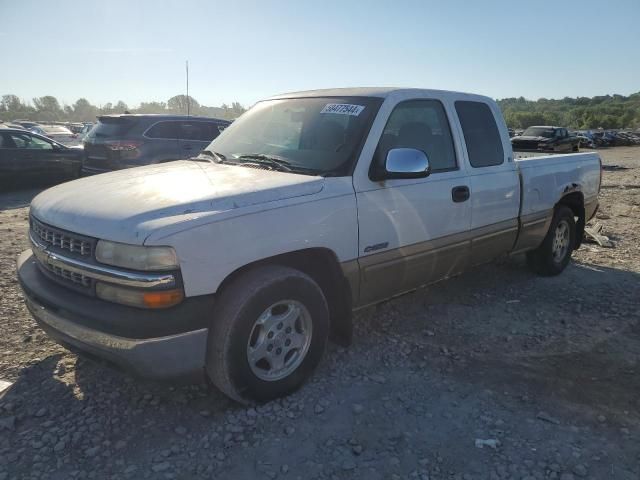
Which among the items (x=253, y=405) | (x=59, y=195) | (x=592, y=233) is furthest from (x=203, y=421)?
(x=592, y=233)

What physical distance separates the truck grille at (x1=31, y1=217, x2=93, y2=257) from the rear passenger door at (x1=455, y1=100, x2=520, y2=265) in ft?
9.53

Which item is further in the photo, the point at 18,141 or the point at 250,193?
the point at 18,141

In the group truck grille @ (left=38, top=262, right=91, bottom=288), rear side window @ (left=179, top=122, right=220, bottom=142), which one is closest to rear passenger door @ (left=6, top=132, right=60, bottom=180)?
rear side window @ (left=179, top=122, right=220, bottom=142)

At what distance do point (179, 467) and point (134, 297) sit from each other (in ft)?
2.89

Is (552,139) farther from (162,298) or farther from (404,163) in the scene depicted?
(162,298)

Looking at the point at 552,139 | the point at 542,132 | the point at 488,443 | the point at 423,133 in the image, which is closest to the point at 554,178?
the point at 423,133

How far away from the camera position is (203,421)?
2.91 m

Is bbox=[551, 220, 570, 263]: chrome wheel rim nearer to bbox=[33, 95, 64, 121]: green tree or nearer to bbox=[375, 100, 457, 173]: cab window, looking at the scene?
bbox=[375, 100, 457, 173]: cab window

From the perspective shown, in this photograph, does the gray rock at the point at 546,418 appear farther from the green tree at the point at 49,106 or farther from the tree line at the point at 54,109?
the green tree at the point at 49,106

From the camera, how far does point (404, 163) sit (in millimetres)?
3309

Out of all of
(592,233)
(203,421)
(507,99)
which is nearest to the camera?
(203,421)

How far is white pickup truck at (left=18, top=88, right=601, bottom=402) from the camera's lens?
2525mm

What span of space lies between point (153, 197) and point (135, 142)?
769 centimetres

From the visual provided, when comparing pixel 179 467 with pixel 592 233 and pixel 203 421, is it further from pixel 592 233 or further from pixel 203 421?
pixel 592 233
